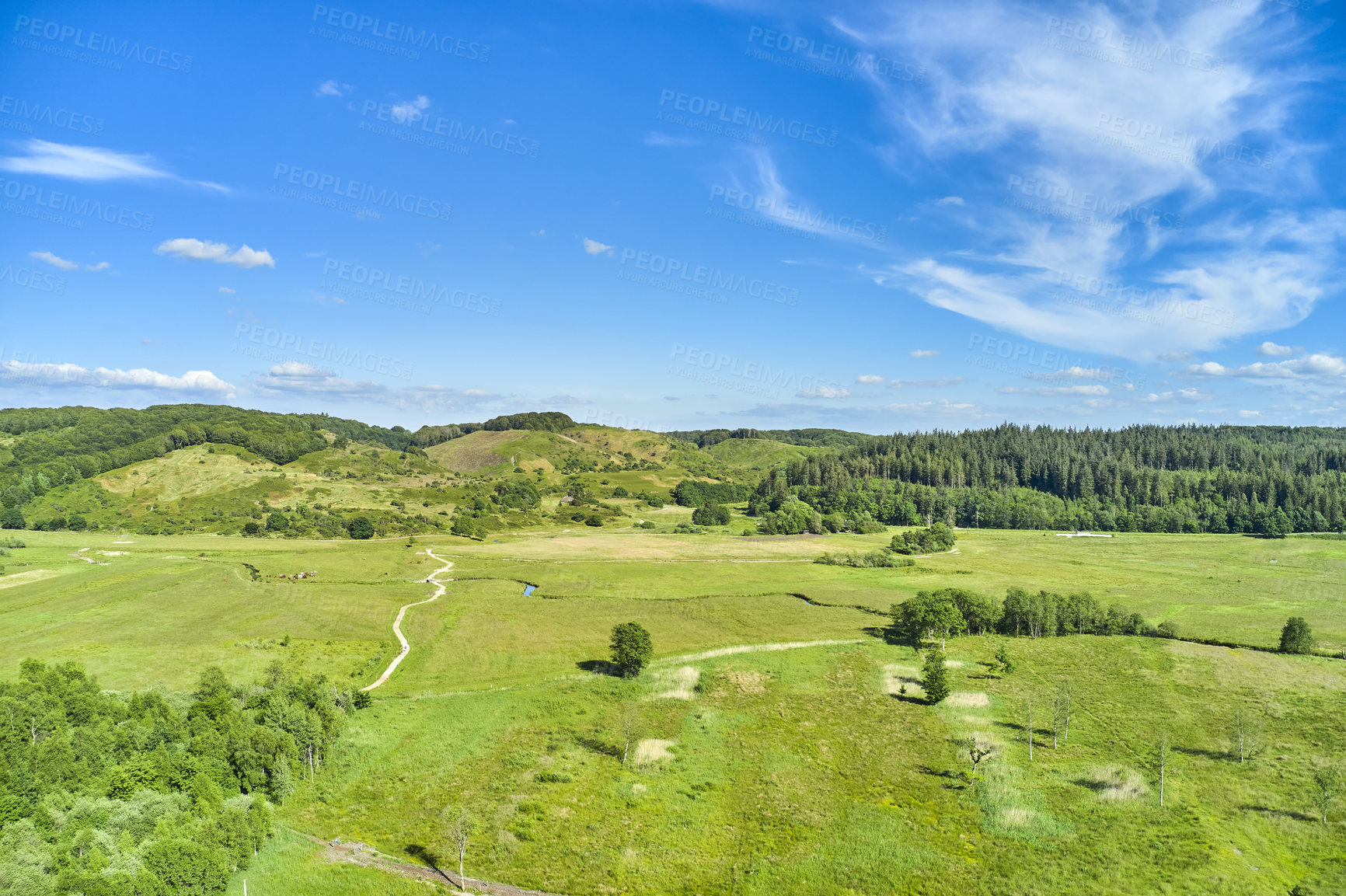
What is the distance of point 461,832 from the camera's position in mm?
36688

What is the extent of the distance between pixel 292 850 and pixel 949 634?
267 ft

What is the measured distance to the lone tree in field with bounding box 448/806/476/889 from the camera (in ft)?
118

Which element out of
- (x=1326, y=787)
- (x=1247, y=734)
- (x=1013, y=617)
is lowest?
(x=1247, y=734)

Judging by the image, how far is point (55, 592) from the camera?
95438mm

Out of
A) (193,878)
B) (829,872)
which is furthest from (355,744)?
(829,872)

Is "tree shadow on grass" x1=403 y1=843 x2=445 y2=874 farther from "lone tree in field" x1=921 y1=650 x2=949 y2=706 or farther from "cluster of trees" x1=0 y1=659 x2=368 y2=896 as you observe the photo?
"lone tree in field" x1=921 y1=650 x2=949 y2=706

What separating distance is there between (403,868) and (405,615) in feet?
209

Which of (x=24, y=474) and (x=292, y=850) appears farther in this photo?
(x=24, y=474)

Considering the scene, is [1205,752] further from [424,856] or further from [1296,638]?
[424,856]

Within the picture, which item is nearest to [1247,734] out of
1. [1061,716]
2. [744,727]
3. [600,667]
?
[1061,716]

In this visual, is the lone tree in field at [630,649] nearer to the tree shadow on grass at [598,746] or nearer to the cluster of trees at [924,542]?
the tree shadow on grass at [598,746]

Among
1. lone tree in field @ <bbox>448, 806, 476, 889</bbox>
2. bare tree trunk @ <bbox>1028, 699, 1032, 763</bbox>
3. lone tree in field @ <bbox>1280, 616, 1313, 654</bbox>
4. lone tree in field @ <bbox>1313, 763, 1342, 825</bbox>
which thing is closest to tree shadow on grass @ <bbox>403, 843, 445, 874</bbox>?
lone tree in field @ <bbox>448, 806, 476, 889</bbox>

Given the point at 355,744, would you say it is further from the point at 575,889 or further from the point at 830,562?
the point at 830,562

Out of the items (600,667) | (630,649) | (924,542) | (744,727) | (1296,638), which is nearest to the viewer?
(744,727)
